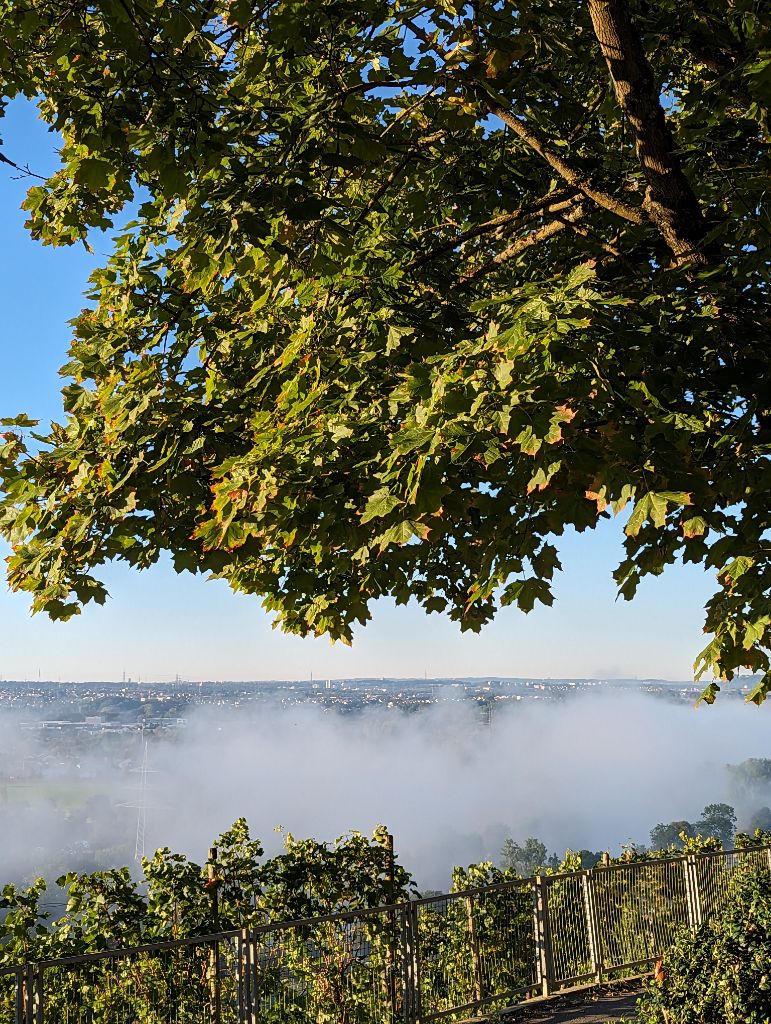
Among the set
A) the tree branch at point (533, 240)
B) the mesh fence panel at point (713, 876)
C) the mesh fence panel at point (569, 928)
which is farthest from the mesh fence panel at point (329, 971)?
the tree branch at point (533, 240)

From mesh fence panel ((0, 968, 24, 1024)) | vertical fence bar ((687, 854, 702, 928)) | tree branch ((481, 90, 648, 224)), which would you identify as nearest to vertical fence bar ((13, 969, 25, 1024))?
mesh fence panel ((0, 968, 24, 1024))

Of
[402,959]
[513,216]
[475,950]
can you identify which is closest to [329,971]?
[402,959]

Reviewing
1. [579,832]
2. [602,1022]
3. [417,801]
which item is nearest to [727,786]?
[579,832]

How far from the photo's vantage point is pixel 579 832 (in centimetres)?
18000

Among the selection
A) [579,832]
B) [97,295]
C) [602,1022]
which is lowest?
[579,832]

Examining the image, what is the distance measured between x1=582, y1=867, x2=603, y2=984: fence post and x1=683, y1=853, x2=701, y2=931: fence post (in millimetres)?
2002

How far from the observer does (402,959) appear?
33.1 ft

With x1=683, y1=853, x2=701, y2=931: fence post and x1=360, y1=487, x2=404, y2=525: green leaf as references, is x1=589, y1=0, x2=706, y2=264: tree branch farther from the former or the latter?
x1=683, y1=853, x2=701, y2=931: fence post

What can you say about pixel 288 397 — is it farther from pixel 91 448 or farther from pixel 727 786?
pixel 727 786

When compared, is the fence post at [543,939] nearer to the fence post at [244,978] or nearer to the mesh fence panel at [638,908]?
the mesh fence panel at [638,908]

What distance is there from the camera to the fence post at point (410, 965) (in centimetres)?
1002

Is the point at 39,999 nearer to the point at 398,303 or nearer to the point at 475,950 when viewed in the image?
the point at 475,950

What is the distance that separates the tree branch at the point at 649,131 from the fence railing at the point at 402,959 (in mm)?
6874

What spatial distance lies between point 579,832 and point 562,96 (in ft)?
623
